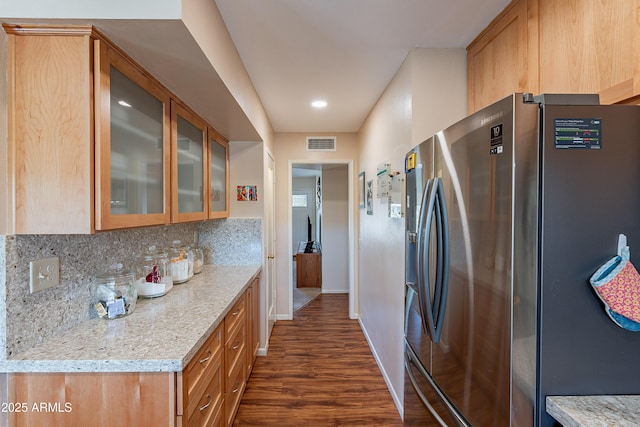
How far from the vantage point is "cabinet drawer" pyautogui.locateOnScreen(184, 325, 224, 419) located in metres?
1.19

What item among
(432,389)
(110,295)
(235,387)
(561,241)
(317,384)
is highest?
(561,241)

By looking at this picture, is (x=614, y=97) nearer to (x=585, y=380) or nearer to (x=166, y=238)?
(x=585, y=380)

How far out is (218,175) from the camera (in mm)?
2701

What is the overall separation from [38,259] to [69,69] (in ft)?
2.46

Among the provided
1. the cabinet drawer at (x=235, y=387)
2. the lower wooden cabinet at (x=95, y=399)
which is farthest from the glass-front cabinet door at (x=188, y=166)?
the cabinet drawer at (x=235, y=387)

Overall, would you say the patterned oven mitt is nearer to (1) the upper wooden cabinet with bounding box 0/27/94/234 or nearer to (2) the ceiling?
(2) the ceiling

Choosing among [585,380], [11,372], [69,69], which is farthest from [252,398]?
[69,69]

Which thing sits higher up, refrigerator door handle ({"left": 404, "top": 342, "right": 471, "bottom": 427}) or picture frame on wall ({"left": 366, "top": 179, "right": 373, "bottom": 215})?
picture frame on wall ({"left": 366, "top": 179, "right": 373, "bottom": 215})

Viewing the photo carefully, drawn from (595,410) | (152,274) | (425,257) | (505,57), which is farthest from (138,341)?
(505,57)

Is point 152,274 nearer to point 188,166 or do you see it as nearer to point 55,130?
point 188,166

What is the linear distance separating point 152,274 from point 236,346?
2.43 ft

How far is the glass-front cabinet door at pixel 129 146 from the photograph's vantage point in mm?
1152

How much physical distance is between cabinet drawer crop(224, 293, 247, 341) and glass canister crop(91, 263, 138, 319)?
53cm

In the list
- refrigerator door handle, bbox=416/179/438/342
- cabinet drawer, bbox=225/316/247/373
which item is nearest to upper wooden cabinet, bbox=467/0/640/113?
refrigerator door handle, bbox=416/179/438/342
